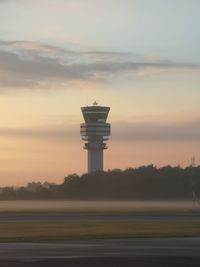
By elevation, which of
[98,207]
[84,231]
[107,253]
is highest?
[98,207]

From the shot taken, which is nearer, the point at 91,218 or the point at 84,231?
the point at 84,231

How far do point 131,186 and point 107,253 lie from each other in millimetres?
149895

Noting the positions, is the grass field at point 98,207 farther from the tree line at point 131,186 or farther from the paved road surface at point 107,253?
the paved road surface at point 107,253

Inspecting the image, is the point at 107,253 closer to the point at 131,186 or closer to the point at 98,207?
the point at 98,207

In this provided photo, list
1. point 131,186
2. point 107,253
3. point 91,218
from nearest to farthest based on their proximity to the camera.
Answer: point 107,253 < point 91,218 < point 131,186

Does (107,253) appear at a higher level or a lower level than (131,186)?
lower

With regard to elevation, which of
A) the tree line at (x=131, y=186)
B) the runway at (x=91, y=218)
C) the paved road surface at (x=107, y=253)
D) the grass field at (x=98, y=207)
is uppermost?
the tree line at (x=131, y=186)

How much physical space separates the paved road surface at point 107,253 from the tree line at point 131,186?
123 meters

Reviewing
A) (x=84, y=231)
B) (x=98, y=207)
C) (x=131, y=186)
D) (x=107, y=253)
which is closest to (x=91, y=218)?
(x=84, y=231)

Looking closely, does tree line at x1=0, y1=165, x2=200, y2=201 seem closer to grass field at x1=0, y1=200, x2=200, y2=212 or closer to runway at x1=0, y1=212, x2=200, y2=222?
grass field at x1=0, y1=200, x2=200, y2=212

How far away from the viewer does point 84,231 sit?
47875mm

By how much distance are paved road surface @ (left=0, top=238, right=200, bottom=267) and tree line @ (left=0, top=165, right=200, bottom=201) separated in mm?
123490

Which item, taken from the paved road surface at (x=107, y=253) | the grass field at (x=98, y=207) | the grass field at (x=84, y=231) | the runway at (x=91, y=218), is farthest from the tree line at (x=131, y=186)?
the paved road surface at (x=107, y=253)

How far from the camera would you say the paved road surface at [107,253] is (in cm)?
2728
